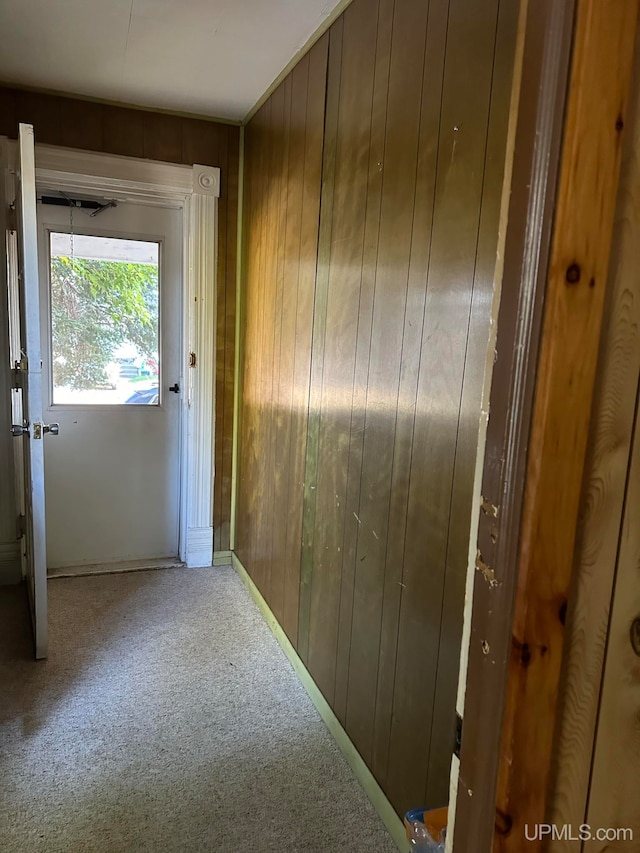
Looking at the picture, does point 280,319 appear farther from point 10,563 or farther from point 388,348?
point 10,563

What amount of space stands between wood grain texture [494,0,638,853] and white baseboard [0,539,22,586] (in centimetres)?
300

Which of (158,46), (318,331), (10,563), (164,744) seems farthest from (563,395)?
(10,563)

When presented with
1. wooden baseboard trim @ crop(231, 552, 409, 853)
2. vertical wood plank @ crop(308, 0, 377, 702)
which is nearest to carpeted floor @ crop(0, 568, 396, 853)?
wooden baseboard trim @ crop(231, 552, 409, 853)

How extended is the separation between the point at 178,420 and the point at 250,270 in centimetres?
94

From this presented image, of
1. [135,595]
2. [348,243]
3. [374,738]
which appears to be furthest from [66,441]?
[374,738]

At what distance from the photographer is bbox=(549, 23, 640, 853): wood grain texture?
57 centimetres

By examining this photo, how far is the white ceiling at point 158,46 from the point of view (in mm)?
2006

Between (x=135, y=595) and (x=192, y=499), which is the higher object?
(x=192, y=499)

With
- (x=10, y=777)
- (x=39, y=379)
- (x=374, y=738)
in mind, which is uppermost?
(x=39, y=379)

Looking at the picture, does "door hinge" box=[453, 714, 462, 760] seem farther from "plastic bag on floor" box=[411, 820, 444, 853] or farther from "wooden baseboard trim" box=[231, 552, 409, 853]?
"wooden baseboard trim" box=[231, 552, 409, 853]

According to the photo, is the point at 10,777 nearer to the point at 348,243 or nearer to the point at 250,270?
the point at 348,243

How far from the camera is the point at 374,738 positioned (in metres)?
1.70

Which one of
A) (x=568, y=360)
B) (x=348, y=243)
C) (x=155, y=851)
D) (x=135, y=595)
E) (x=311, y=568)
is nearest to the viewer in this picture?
(x=568, y=360)

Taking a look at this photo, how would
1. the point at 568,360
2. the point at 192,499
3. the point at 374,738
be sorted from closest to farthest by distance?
the point at 568,360
the point at 374,738
the point at 192,499
